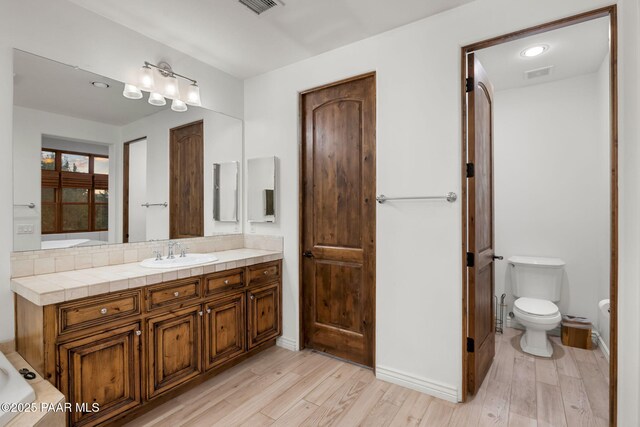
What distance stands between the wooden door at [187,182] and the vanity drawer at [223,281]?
2.05 ft

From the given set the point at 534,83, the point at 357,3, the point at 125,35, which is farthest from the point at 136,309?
the point at 534,83

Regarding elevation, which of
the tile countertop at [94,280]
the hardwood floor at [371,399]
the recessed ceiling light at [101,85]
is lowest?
the hardwood floor at [371,399]

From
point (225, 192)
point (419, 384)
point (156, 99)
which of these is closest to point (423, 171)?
point (419, 384)

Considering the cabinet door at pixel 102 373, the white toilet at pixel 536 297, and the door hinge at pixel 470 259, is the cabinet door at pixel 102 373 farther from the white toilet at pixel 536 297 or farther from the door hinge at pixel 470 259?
the white toilet at pixel 536 297

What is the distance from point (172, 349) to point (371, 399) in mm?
1352

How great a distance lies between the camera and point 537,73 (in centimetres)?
301

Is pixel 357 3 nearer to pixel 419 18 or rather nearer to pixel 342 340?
pixel 419 18

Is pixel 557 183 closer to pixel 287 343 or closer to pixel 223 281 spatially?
pixel 287 343

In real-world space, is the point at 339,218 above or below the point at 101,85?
below

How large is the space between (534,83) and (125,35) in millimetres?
3671

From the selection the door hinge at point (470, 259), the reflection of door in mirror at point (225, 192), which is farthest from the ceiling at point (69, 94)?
the door hinge at point (470, 259)

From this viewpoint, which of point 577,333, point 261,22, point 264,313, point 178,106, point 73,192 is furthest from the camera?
point 577,333

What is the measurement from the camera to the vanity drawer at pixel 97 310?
1600 mm

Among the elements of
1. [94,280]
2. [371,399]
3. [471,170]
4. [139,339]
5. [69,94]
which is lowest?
[371,399]
